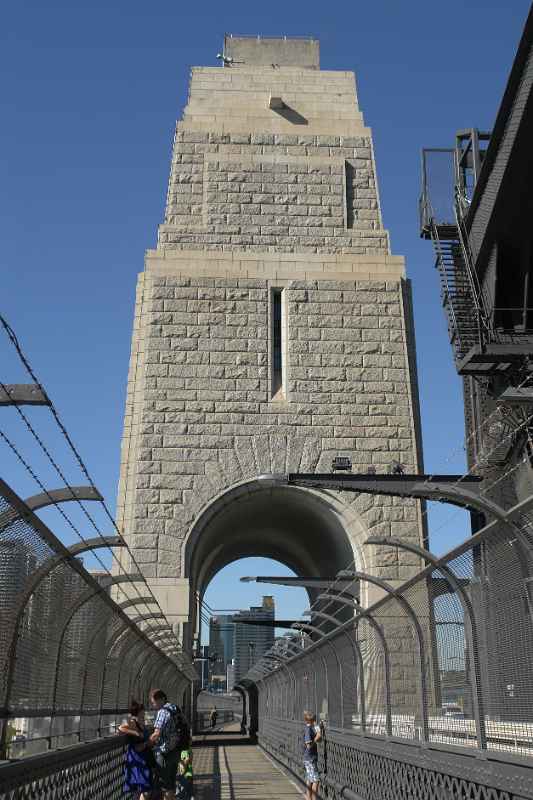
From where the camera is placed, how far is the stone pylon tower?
21562mm

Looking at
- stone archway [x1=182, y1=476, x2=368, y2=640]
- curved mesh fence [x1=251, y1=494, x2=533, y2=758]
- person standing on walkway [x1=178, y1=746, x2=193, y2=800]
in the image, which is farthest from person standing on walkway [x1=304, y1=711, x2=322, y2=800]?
stone archway [x1=182, y1=476, x2=368, y2=640]

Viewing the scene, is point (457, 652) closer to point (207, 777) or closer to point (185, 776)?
point (185, 776)

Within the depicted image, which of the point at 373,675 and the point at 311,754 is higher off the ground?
the point at 373,675

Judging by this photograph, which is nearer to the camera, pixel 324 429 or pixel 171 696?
pixel 324 429

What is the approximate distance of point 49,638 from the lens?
7.35 m

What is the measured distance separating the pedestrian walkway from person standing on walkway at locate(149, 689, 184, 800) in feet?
10.4

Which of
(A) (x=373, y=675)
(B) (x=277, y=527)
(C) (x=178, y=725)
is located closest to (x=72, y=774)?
(C) (x=178, y=725)

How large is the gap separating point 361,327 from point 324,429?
2980 millimetres

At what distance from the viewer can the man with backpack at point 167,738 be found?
31.4 feet

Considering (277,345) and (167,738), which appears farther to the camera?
(277,345)

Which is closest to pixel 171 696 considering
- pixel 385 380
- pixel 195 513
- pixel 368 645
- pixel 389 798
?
pixel 195 513

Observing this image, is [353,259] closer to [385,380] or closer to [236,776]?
[385,380]

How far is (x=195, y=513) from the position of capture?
21.3m

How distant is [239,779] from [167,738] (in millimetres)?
7961
